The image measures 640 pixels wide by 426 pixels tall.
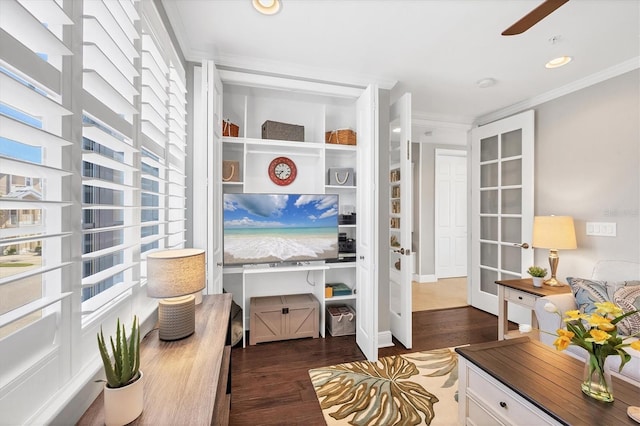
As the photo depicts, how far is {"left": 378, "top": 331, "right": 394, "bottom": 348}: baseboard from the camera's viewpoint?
8.59ft

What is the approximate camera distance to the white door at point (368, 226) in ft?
7.52

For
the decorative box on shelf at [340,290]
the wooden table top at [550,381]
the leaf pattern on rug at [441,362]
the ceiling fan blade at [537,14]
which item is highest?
the ceiling fan blade at [537,14]

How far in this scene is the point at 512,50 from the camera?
214 cm

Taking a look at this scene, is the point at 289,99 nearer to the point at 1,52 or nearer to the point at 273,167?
the point at 273,167

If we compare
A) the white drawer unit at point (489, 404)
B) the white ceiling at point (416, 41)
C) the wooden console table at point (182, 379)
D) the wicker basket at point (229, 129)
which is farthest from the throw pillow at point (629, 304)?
the wicker basket at point (229, 129)

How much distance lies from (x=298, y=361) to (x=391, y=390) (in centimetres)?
80

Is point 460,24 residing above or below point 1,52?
above

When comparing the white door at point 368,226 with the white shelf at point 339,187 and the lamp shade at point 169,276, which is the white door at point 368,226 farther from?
the lamp shade at point 169,276

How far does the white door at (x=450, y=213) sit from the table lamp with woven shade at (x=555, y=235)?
103 inches

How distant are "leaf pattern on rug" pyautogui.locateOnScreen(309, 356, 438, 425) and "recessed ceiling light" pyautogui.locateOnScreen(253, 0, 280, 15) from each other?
2.58 metres

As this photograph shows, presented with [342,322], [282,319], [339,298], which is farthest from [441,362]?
[282,319]

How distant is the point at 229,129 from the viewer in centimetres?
253

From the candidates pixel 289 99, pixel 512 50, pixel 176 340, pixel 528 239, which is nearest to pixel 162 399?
pixel 176 340

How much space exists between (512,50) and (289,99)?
198 cm
